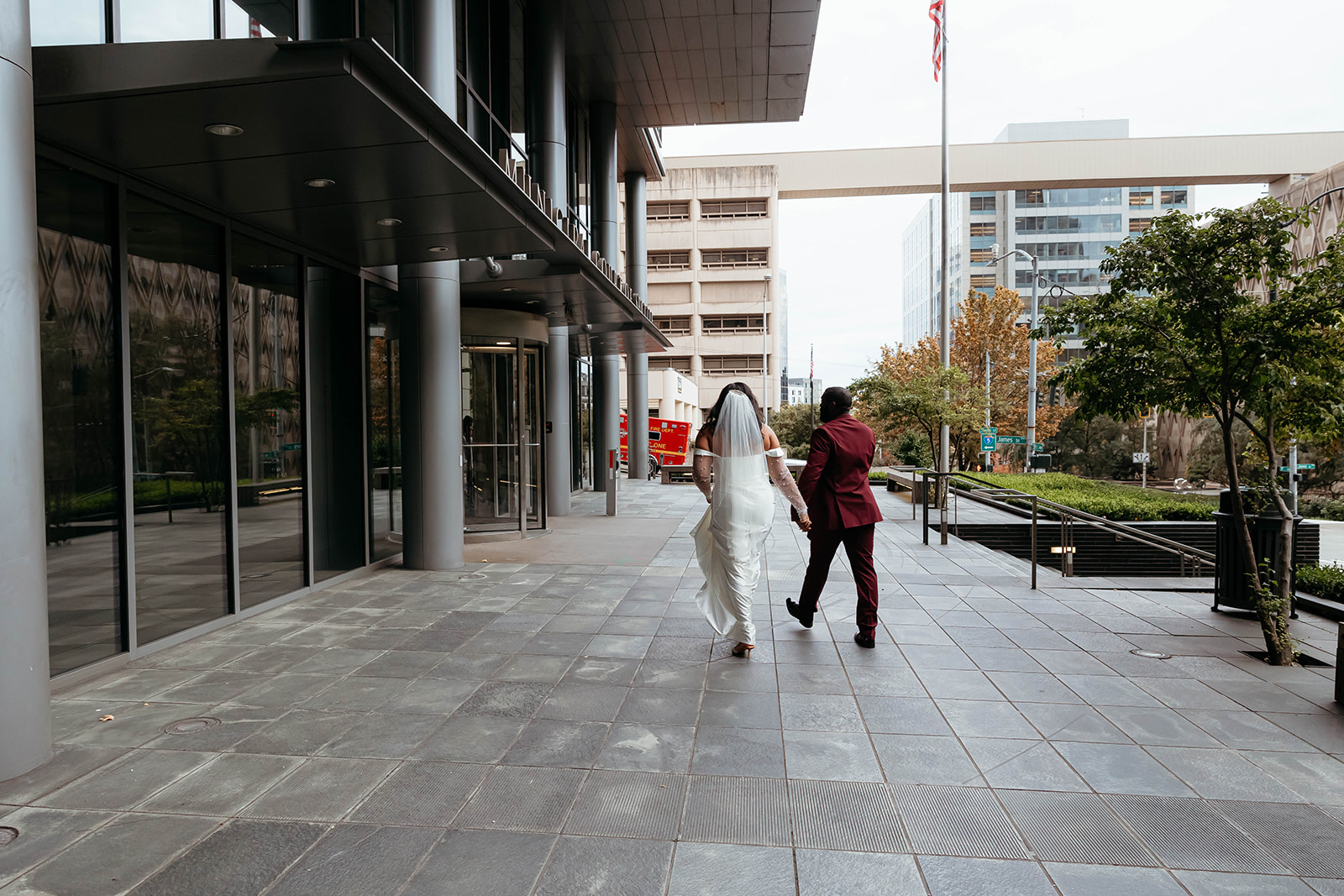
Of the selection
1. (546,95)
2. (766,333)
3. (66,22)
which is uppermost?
(766,333)

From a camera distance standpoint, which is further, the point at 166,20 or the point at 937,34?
the point at 937,34

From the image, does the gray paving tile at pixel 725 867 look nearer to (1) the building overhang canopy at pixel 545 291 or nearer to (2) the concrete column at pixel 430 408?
(2) the concrete column at pixel 430 408

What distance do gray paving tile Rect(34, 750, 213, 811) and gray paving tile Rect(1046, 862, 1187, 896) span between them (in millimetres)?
3869

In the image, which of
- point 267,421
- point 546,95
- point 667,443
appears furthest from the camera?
point 667,443

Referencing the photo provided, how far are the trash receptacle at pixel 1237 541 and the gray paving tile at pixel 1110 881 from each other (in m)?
5.12

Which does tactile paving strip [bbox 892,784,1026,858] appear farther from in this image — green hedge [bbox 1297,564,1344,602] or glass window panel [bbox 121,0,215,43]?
green hedge [bbox 1297,564,1344,602]

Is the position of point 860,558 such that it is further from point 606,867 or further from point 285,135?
point 285,135

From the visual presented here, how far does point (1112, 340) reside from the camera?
6.57 meters

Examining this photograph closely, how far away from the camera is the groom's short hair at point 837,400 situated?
6492mm

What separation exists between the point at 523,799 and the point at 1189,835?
2796 mm

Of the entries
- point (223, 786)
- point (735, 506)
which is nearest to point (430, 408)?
point (735, 506)

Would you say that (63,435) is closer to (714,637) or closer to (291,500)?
(291,500)

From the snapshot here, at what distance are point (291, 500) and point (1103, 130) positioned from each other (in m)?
111

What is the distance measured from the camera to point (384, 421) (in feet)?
32.7
